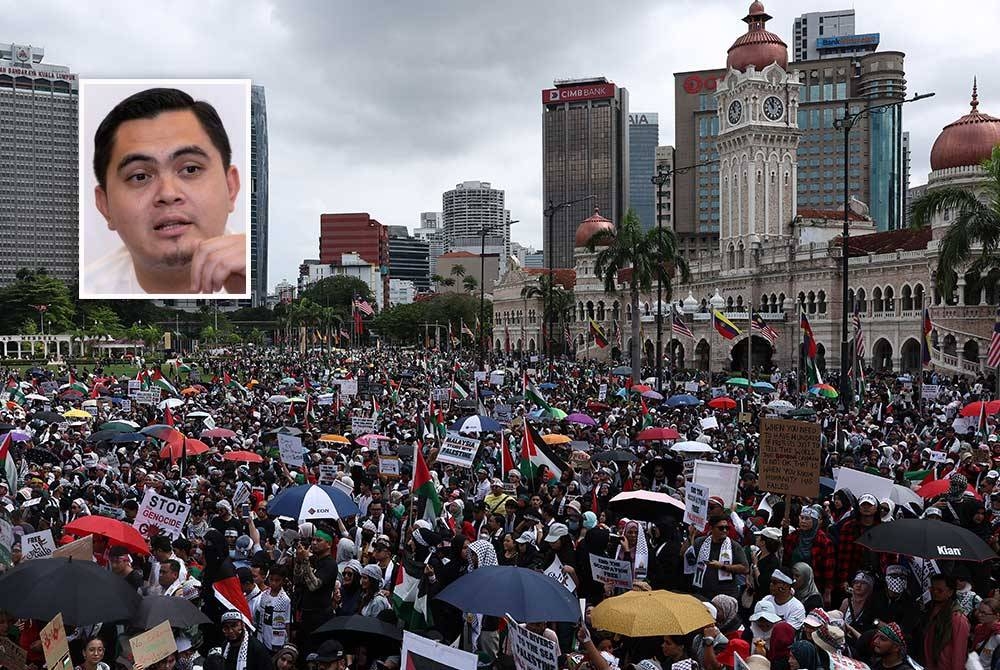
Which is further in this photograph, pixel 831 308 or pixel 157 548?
pixel 831 308

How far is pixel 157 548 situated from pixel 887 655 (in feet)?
20.2

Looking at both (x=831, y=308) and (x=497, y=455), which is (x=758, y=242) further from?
(x=497, y=455)

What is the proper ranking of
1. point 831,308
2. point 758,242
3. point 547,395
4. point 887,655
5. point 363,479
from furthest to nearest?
point 758,242
point 831,308
point 547,395
point 363,479
point 887,655

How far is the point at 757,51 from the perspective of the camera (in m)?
73.0

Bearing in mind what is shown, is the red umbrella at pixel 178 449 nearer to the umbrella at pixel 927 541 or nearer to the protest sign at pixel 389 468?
the protest sign at pixel 389 468

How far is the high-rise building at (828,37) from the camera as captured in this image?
479ft

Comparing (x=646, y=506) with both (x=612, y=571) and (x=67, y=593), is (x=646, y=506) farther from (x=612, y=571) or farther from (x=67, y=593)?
(x=67, y=593)

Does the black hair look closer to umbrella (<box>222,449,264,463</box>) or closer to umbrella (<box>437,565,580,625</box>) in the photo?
umbrella (<box>222,449,264,463</box>)

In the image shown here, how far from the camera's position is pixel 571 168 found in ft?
577

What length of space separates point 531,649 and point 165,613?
9.26 feet

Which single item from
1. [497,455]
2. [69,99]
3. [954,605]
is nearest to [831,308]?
[497,455]

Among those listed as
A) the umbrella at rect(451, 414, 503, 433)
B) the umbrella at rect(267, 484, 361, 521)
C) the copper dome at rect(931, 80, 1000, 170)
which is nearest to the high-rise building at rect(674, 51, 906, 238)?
the copper dome at rect(931, 80, 1000, 170)

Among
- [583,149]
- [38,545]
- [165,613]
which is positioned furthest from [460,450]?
[583,149]

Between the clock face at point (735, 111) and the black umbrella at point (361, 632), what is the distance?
70212 millimetres
